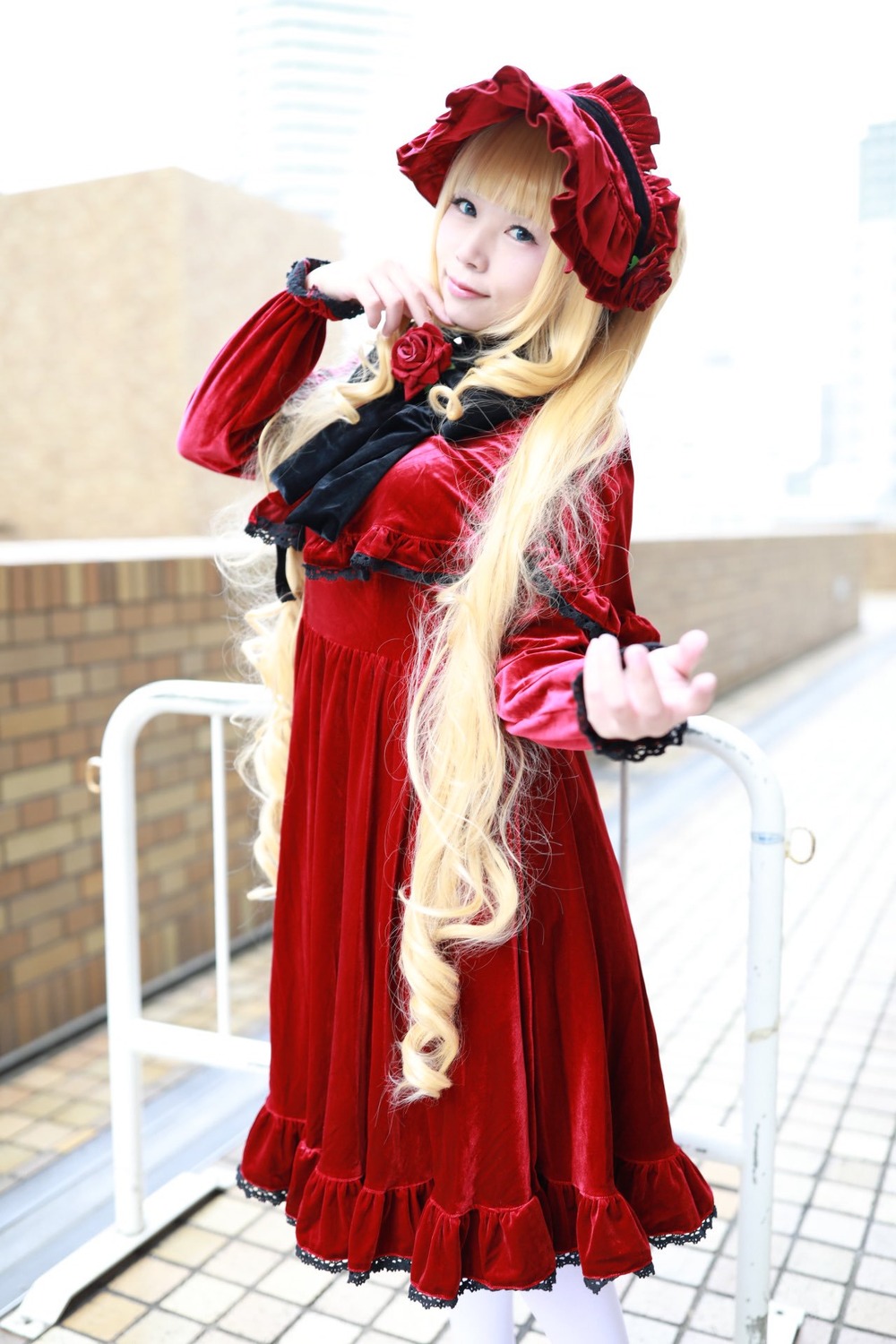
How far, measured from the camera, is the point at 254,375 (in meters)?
1.16

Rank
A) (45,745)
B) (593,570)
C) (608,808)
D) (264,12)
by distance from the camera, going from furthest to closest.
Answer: (264,12)
(608,808)
(45,745)
(593,570)

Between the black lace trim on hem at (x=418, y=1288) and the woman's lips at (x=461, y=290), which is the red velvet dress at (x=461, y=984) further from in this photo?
the woman's lips at (x=461, y=290)

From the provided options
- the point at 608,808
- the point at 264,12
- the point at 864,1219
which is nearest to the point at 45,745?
the point at 864,1219

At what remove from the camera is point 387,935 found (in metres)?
1.08

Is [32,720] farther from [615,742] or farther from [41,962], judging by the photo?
[615,742]

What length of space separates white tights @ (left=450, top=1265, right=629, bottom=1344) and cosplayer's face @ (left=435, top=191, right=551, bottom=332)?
0.96m

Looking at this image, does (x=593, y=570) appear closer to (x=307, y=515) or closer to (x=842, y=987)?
(x=307, y=515)

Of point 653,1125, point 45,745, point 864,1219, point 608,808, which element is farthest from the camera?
point 608,808

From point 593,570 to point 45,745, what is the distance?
1619 mm

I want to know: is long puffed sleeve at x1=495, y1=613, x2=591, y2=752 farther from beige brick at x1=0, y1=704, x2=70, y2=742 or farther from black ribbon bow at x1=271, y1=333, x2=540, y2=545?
beige brick at x1=0, y1=704, x2=70, y2=742

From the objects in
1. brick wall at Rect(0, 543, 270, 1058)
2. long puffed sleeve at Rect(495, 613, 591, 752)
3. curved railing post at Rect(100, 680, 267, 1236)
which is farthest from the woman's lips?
brick wall at Rect(0, 543, 270, 1058)

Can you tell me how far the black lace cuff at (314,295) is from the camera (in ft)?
3.63

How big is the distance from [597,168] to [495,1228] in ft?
3.13

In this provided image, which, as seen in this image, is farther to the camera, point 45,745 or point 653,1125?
point 45,745
